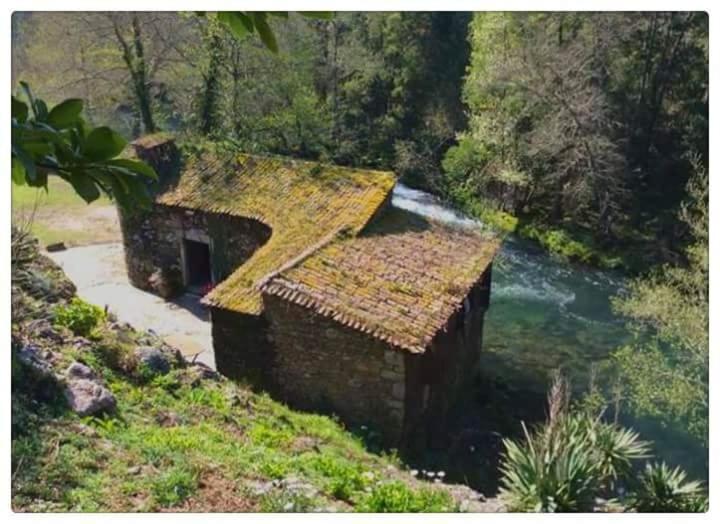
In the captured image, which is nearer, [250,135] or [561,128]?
[250,135]

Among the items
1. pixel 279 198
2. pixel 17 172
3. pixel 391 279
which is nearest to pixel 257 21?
pixel 17 172

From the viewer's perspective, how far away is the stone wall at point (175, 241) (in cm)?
1648

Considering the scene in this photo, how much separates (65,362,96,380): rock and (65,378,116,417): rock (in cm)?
11

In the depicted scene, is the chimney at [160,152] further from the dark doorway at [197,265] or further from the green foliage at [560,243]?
the green foliage at [560,243]

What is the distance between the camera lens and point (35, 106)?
2064 millimetres

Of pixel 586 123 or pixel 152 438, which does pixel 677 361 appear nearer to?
pixel 586 123

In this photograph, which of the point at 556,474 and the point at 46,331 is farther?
the point at 46,331

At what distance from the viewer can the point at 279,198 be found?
1619 centimetres

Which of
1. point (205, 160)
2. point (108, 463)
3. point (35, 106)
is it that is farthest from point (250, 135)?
point (35, 106)

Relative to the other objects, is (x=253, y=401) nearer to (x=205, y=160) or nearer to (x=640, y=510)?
(x=640, y=510)

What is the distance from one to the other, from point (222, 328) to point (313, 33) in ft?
41.3

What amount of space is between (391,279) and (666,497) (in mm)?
5307

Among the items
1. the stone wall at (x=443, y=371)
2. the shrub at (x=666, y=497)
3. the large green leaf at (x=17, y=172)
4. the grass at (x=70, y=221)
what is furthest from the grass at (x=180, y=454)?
the grass at (x=70, y=221)

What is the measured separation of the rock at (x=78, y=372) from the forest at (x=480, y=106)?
944cm
